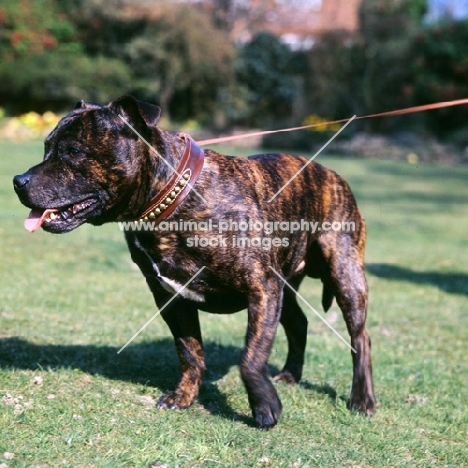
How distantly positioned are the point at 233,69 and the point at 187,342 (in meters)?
35.7

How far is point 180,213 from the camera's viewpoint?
4426 mm

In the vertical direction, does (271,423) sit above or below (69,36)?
below

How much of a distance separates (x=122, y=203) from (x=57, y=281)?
14.8 ft

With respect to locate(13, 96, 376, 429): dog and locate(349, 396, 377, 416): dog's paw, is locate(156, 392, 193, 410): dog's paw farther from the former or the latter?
locate(349, 396, 377, 416): dog's paw

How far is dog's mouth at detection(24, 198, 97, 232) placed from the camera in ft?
14.1

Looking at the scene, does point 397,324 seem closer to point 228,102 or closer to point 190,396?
point 190,396

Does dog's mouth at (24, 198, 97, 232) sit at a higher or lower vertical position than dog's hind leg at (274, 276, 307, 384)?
higher

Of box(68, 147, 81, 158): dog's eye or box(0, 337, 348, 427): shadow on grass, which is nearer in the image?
box(68, 147, 81, 158): dog's eye

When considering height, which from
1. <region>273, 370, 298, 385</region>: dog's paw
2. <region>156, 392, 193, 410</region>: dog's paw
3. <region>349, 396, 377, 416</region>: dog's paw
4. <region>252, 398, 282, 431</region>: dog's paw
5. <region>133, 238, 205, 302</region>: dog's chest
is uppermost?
<region>133, 238, 205, 302</region>: dog's chest

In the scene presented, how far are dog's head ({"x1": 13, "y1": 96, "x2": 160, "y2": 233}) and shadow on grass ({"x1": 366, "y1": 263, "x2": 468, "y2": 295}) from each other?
6631 mm

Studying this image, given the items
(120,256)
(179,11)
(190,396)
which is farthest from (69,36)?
(190,396)

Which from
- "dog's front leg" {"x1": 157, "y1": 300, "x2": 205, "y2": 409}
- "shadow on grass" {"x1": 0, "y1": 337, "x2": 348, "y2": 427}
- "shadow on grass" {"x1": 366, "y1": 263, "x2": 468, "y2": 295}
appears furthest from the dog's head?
"shadow on grass" {"x1": 366, "y1": 263, "x2": 468, "y2": 295}

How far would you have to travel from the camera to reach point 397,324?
7973 millimetres

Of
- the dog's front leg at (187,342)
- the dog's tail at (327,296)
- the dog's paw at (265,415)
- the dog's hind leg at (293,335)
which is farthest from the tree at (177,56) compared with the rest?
the dog's paw at (265,415)
